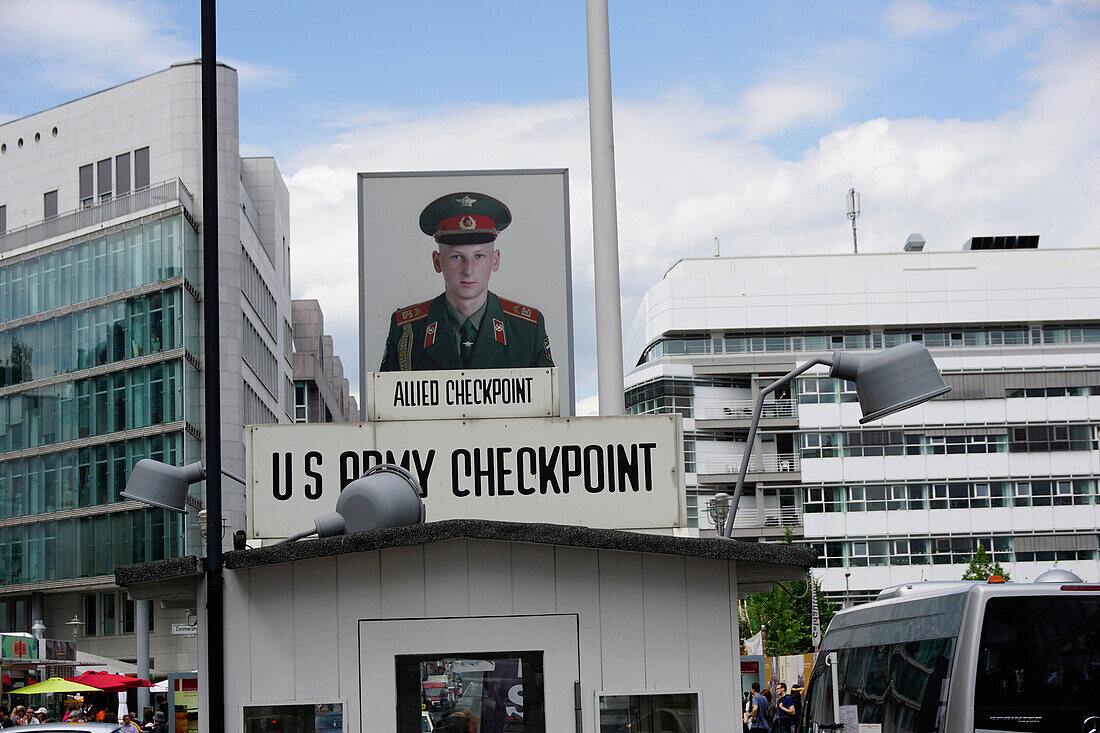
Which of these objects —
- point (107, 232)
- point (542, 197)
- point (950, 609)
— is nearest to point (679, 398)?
point (107, 232)

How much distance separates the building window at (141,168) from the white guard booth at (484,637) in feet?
215

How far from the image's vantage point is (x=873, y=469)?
291ft

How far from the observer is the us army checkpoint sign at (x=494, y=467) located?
12664mm

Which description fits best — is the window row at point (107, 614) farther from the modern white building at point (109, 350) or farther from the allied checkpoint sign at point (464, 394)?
the allied checkpoint sign at point (464, 394)

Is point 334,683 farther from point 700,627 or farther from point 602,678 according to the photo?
point 700,627

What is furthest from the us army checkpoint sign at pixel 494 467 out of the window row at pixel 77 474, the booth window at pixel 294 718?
the window row at pixel 77 474

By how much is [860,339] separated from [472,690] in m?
85.1

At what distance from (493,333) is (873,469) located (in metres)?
71.7

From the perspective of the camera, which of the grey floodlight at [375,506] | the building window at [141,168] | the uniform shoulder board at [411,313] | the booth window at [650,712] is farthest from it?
the building window at [141,168]

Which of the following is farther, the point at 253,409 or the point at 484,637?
the point at 253,409

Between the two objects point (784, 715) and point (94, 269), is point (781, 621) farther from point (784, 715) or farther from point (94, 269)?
point (784, 715)

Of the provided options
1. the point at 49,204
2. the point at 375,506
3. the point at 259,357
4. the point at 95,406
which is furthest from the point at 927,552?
the point at 375,506

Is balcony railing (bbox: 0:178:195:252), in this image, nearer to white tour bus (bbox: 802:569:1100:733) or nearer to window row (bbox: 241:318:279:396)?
window row (bbox: 241:318:279:396)

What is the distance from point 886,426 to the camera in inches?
3465
